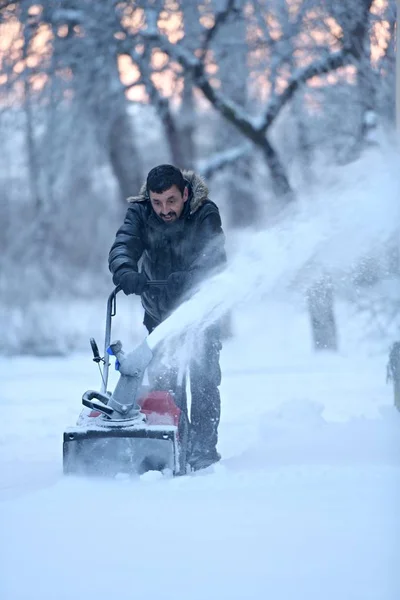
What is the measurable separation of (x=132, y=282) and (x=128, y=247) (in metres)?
0.36

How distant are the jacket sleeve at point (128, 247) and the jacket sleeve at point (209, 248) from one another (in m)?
0.30

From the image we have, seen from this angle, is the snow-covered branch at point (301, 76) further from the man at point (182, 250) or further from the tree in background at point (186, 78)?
the man at point (182, 250)

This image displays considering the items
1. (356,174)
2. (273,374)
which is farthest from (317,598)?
(273,374)

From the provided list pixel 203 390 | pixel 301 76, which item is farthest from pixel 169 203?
pixel 301 76

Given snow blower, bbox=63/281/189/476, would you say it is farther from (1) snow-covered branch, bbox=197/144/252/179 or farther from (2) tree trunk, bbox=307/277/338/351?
(1) snow-covered branch, bbox=197/144/252/179

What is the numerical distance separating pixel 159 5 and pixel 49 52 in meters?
1.46

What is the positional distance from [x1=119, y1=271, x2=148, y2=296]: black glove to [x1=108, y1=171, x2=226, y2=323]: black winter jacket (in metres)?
0.18

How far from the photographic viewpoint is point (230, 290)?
401 centimetres

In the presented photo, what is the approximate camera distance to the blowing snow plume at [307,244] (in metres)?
3.88

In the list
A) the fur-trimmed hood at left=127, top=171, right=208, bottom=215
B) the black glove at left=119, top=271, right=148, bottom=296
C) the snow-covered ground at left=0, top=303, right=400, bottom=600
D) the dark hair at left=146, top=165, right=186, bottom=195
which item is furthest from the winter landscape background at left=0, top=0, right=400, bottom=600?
the dark hair at left=146, top=165, right=186, bottom=195

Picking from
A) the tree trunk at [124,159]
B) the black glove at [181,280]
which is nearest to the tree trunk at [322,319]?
the black glove at [181,280]

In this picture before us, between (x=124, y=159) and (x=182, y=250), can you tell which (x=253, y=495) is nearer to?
(x=182, y=250)

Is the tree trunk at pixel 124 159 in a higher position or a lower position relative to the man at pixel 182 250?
higher

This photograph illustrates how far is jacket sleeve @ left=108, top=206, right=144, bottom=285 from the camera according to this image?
148 inches
